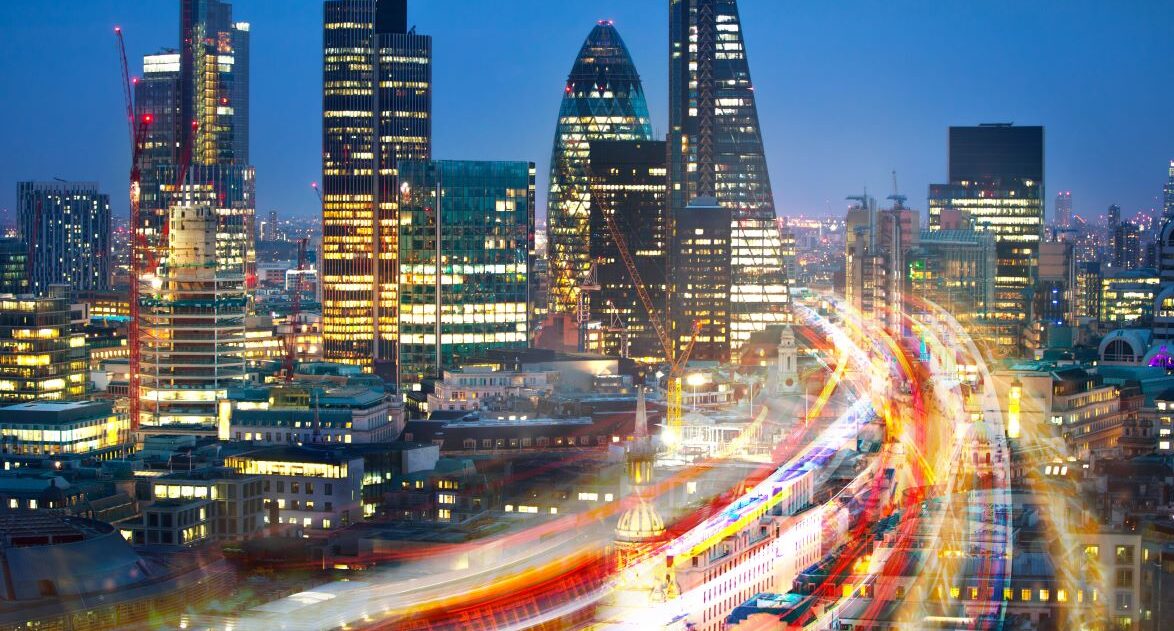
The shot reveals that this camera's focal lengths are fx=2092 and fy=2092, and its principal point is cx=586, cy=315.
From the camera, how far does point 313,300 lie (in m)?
Answer: 127

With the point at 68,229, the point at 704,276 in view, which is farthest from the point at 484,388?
the point at 68,229

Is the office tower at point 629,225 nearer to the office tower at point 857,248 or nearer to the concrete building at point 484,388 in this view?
the office tower at point 857,248

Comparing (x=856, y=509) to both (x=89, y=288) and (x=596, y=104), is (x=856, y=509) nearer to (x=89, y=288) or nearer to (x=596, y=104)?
(x=596, y=104)

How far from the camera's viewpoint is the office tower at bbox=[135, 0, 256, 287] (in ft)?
406

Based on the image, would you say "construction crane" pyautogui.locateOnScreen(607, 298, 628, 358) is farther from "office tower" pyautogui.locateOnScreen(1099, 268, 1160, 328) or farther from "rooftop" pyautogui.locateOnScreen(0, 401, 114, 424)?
"rooftop" pyautogui.locateOnScreen(0, 401, 114, 424)

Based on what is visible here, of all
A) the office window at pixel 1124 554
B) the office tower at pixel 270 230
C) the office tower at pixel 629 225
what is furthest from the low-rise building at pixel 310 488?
the office tower at pixel 270 230

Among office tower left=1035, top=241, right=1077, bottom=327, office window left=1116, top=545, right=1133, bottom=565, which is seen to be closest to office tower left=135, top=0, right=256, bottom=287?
office tower left=1035, top=241, right=1077, bottom=327

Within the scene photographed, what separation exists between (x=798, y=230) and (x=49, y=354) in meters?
77.8

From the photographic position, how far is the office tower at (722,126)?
361ft

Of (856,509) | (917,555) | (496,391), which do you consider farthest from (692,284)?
(917,555)

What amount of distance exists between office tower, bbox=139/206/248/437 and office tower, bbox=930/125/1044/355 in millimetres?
52755

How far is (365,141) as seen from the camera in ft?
313

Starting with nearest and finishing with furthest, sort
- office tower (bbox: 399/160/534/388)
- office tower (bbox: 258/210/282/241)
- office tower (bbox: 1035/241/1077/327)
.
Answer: office tower (bbox: 399/160/534/388) < office tower (bbox: 1035/241/1077/327) < office tower (bbox: 258/210/282/241)

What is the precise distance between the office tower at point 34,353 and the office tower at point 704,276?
36180mm
